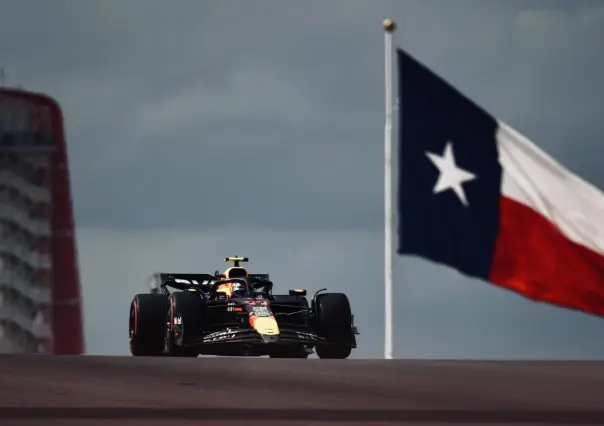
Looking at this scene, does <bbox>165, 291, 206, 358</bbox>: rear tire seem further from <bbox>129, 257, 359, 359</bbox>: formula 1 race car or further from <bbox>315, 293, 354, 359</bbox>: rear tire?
<bbox>315, 293, 354, 359</bbox>: rear tire

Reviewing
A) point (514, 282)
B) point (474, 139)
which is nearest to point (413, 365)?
point (514, 282)

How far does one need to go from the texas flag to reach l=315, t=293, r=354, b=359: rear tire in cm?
1090

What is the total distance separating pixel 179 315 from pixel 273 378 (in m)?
14.9

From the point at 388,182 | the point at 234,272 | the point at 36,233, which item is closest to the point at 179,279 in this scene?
the point at 234,272

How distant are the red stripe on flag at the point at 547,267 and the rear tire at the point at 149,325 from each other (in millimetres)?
12064

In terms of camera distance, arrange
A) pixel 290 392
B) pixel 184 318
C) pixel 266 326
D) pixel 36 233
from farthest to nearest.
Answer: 1. pixel 36 233
2. pixel 266 326
3. pixel 184 318
4. pixel 290 392

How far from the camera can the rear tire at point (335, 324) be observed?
2353cm

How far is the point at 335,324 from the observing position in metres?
23.5

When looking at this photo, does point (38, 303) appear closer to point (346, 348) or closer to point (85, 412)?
point (346, 348)

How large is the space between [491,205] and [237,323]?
1289 cm

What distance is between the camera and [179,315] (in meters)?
22.8

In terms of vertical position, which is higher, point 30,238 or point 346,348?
point 30,238

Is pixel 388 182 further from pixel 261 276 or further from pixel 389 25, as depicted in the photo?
pixel 261 276

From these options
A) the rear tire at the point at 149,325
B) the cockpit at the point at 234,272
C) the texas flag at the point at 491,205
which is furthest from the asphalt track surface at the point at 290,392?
the cockpit at the point at 234,272
